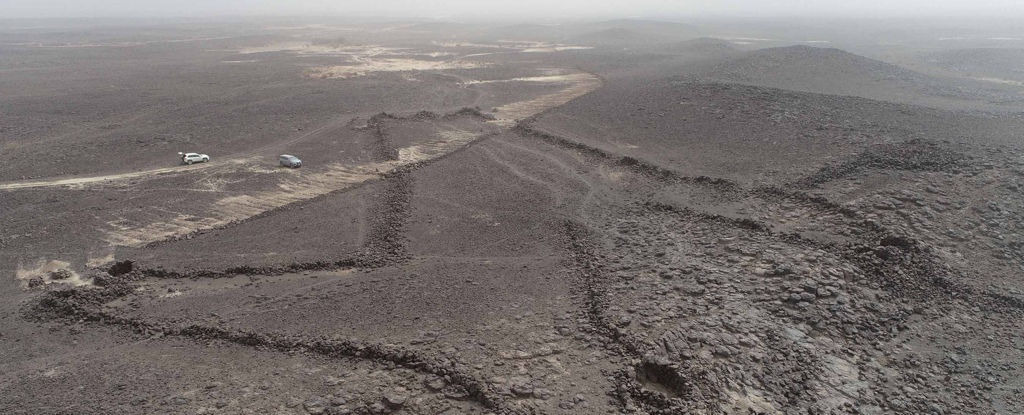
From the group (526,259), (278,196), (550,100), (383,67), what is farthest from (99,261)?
(383,67)

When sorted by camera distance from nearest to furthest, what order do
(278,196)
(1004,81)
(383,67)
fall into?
(278,196) → (1004,81) → (383,67)

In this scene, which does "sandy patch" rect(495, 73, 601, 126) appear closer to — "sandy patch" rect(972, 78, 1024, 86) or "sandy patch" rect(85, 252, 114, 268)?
"sandy patch" rect(85, 252, 114, 268)

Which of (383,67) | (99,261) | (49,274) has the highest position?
(383,67)

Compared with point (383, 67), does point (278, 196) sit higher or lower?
lower

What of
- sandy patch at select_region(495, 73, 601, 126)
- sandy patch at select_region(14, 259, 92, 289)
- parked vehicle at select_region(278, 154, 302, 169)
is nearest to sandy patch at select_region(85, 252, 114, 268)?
sandy patch at select_region(14, 259, 92, 289)

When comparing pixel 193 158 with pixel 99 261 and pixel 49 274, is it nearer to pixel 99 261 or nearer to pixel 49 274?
pixel 99 261

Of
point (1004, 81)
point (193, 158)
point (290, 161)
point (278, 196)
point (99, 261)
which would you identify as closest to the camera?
point (99, 261)

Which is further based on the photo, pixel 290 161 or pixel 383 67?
pixel 383 67

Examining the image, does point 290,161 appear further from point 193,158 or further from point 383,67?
point 383,67
